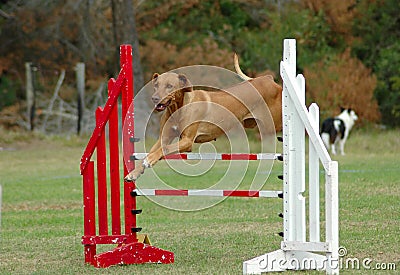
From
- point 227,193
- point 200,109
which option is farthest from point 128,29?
point 227,193

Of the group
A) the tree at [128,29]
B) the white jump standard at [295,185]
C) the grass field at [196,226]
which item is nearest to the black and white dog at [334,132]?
the grass field at [196,226]

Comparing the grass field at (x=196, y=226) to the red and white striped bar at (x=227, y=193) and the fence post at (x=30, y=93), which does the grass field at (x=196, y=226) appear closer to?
the red and white striped bar at (x=227, y=193)

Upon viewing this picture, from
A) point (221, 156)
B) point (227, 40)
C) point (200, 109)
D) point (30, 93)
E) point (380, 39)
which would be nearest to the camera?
point (221, 156)

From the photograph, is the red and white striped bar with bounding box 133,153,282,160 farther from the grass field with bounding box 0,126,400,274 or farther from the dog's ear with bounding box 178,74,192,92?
the grass field with bounding box 0,126,400,274

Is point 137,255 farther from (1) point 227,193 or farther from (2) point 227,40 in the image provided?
(2) point 227,40

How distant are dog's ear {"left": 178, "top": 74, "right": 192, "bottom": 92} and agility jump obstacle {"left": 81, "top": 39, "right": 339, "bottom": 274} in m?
0.48

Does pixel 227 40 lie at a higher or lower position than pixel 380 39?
higher

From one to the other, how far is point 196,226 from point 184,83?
310 centimetres

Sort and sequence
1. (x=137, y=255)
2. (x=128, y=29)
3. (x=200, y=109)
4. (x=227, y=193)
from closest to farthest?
1. (x=227, y=193)
2. (x=200, y=109)
3. (x=137, y=255)
4. (x=128, y=29)

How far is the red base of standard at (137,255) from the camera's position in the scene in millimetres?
7125

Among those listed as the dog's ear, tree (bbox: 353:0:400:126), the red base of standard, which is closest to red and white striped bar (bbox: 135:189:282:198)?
the red base of standard

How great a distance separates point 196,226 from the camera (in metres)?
9.81

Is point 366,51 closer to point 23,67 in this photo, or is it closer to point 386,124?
point 386,124

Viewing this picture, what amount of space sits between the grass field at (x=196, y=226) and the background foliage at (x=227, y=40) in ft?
43.0
